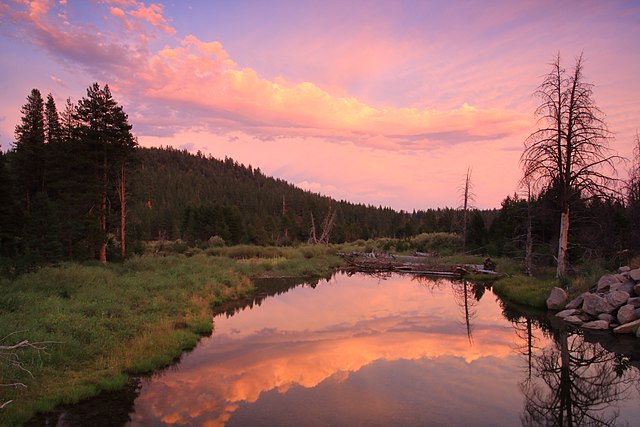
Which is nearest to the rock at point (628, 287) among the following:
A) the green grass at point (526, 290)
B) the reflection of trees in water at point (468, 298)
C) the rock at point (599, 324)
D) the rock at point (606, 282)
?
the rock at point (606, 282)

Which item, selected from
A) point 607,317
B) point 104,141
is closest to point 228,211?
point 104,141

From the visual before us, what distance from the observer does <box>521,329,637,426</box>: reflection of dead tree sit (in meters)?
10.1

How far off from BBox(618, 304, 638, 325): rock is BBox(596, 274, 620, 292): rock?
2.00 m

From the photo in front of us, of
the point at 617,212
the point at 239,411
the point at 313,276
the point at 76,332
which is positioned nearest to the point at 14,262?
the point at 76,332

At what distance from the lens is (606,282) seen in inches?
756

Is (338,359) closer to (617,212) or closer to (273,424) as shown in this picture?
(273,424)

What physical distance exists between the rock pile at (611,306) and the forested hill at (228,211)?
2908 centimetres

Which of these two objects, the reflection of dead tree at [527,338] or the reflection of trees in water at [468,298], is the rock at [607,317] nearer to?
the reflection of dead tree at [527,338]

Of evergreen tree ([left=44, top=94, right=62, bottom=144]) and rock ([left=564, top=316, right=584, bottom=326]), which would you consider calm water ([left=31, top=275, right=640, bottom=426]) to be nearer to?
rock ([left=564, top=316, right=584, bottom=326])

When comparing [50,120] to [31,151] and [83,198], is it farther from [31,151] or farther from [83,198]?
[83,198]

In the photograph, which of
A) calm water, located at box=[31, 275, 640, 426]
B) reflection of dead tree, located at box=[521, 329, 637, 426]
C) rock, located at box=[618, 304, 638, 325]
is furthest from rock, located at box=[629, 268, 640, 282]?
reflection of dead tree, located at box=[521, 329, 637, 426]

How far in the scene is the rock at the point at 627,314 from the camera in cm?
1680

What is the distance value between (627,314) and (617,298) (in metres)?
0.89

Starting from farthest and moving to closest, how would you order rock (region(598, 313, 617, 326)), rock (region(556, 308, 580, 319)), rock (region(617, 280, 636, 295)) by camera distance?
rock (region(556, 308, 580, 319)) → rock (region(617, 280, 636, 295)) → rock (region(598, 313, 617, 326))
